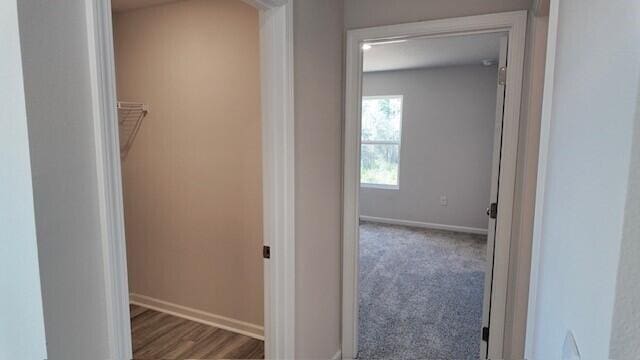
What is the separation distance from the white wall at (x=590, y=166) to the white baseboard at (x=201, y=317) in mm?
2138

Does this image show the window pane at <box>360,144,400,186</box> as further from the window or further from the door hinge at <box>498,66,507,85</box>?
the door hinge at <box>498,66,507,85</box>

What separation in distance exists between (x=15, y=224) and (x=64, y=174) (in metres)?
0.14

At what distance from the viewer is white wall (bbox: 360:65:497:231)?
5254 millimetres

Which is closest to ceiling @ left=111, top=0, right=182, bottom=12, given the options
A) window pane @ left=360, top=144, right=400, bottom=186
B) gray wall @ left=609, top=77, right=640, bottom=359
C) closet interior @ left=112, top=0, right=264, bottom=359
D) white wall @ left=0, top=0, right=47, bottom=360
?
closet interior @ left=112, top=0, right=264, bottom=359

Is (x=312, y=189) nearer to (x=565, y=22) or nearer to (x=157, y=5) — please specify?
(x=565, y=22)

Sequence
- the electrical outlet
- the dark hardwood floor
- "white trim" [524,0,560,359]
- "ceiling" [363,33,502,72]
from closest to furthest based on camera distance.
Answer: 1. "white trim" [524,0,560,359]
2. the dark hardwood floor
3. "ceiling" [363,33,502,72]
4. the electrical outlet

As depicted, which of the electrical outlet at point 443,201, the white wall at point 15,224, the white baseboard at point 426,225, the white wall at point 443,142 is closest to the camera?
the white wall at point 15,224

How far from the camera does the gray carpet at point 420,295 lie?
8.66 feet

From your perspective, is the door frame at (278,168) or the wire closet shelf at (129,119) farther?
the wire closet shelf at (129,119)

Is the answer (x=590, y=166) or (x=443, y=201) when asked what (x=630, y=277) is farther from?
(x=443, y=201)

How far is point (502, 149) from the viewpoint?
1.96m

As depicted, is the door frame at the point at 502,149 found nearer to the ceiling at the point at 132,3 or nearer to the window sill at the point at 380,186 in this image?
the ceiling at the point at 132,3

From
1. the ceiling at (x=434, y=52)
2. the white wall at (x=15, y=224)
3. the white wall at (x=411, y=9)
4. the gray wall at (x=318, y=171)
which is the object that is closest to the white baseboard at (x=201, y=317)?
the gray wall at (x=318, y=171)

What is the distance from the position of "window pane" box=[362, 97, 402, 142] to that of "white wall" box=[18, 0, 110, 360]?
5363 millimetres
